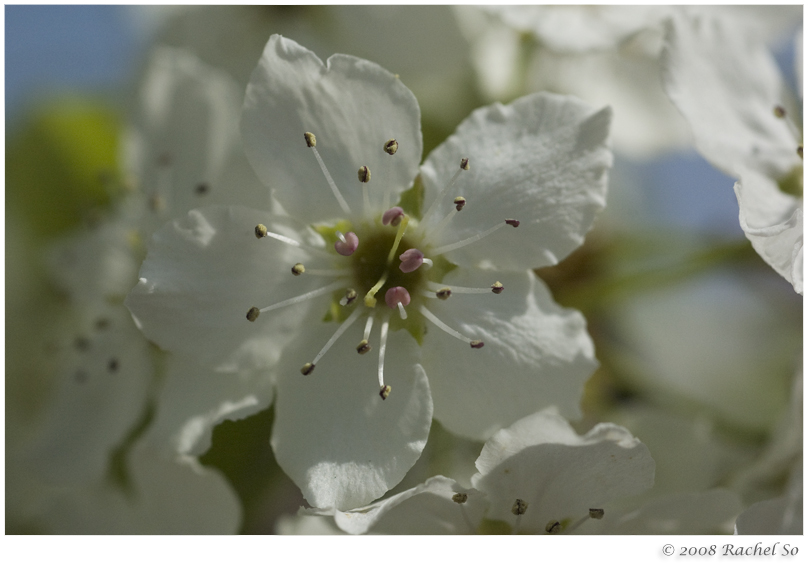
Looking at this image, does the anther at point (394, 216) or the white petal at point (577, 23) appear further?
the white petal at point (577, 23)

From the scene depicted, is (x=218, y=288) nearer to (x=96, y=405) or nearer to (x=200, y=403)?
(x=200, y=403)

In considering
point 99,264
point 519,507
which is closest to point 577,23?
point 519,507

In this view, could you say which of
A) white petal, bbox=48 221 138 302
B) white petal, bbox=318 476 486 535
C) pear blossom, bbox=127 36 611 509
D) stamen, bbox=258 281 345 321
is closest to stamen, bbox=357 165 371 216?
pear blossom, bbox=127 36 611 509

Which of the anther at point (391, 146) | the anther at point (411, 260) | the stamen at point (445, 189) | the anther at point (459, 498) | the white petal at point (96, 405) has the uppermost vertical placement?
the anther at point (391, 146)

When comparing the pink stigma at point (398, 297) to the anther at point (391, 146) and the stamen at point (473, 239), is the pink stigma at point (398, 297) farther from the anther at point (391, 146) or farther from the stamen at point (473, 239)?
the anther at point (391, 146)

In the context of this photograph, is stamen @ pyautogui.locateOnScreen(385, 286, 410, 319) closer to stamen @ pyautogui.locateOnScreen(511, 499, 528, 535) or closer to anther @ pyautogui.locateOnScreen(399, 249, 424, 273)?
anther @ pyautogui.locateOnScreen(399, 249, 424, 273)

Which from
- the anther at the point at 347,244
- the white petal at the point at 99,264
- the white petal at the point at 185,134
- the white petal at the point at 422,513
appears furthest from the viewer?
the white petal at the point at 99,264

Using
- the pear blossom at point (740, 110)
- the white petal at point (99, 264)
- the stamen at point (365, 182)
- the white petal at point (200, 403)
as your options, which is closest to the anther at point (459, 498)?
the white petal at point (200, 403)
